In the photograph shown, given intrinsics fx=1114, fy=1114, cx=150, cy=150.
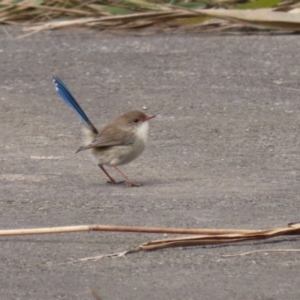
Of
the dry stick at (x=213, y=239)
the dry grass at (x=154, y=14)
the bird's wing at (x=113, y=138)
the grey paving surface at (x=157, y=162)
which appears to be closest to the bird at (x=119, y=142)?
the bird's wing at (x=113, y=138)

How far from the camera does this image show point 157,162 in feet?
24.2

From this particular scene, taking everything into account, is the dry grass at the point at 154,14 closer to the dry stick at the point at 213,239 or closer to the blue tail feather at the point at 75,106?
the blue tail feather at the point at 75,106

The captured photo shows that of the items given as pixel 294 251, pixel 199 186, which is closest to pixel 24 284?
pixel 294 251

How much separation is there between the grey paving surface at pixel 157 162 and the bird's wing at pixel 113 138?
0.23m

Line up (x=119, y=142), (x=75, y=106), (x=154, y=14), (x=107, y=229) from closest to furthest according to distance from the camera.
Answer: (x=107, y=229) < (x=119, y=142) < (x=75, y=106) < (x=154, y=14)

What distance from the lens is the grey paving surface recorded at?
504 centimetres

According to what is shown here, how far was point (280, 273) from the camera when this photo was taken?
16.6ft

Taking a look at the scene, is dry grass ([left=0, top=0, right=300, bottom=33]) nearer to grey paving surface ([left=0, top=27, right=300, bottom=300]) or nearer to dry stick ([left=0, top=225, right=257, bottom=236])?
grey paving surface ([left=0, top=27, right=300, bottom=300])

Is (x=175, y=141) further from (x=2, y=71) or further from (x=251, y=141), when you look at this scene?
(x=2, y=71)

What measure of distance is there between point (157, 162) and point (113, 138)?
39 cm

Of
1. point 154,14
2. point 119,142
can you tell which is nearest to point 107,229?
point 119,142

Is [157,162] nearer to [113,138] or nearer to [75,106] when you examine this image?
[113,138]

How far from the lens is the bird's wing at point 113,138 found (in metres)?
7.12

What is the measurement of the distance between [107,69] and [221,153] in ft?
7.56
